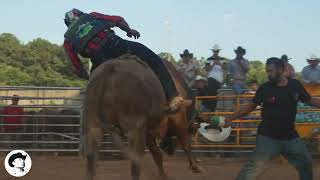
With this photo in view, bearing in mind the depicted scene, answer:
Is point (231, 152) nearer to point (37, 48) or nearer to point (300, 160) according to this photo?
point (300, 160)

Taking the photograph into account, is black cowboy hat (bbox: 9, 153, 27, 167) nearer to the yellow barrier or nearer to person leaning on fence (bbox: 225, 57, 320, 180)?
person leaning on fence (bbox: 225, 57, 320, 180)

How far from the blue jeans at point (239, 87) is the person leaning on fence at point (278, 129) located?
22.1ft

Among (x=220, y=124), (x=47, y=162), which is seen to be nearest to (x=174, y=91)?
(x=220, y=124)

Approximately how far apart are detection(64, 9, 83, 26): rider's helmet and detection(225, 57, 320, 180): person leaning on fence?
2.31 m

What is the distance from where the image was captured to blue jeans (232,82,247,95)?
43.2 feet

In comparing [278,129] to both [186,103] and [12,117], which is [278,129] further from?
[12,117]

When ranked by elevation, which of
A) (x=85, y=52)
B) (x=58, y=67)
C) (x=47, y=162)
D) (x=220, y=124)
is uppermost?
(x=58, y=67)

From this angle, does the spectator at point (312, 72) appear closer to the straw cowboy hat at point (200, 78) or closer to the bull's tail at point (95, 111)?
the straw cowboy hat at point (200, 78)

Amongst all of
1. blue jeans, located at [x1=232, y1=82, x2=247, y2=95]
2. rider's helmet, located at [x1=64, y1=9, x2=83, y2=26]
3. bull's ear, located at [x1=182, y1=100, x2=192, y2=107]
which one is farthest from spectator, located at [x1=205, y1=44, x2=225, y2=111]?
rider's helmet, located at [x1=64, y1=9, x2=83, y2=26]

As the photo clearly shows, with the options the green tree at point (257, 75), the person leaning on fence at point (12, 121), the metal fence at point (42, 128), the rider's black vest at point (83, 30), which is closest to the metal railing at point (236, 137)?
the green tree at point (257, 75)

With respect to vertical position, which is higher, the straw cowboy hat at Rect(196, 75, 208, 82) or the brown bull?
the straw cowboy hat at Rect(196, 75, 208, 82)

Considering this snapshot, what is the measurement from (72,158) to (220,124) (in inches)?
249

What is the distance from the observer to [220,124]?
25.6ft

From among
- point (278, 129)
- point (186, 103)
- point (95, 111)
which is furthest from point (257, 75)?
point (95, 111)
